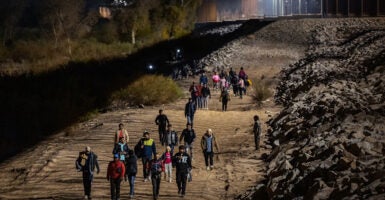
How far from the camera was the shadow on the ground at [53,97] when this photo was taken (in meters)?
27.1

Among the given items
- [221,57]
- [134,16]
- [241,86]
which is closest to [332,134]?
[241,86]

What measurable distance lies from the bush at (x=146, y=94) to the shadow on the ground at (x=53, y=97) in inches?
38.3

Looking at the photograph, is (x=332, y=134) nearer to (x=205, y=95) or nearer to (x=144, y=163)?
(x=144, y=163)

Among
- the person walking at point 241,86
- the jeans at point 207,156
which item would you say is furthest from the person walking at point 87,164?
the person walking at point 241,86

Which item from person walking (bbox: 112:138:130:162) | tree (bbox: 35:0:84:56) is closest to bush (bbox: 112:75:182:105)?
person walking (bbox: 112:138:130:162)

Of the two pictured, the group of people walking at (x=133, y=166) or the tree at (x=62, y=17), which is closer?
the group of people walking at (x=133, y=166)

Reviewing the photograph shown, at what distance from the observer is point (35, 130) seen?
1073 inches

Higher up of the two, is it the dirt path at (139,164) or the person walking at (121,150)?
the person walking at (121,150)

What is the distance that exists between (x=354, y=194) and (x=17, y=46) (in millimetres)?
59124

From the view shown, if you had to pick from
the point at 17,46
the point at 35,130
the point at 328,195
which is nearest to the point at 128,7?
the point at 17,46

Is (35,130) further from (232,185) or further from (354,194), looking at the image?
(354,194)

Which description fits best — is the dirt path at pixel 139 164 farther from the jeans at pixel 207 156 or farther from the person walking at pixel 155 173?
the person walking at pixel 155 173

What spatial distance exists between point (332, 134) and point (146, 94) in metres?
18.6

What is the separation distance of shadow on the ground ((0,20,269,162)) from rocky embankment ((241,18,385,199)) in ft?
35.2
